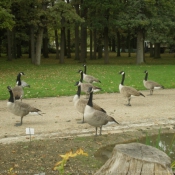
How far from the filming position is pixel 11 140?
805cm

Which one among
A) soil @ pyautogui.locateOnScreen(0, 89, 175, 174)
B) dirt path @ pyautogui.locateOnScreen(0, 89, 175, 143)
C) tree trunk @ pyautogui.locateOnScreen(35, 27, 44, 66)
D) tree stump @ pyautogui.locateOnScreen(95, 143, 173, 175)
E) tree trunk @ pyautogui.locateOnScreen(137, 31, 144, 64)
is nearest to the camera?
tree stump @ pyautogui.locateOnScreen(95, 143, 173, 175)

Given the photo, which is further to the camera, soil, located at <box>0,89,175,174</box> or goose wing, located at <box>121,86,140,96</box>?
goose wing, located at <box>121,86,140,96</box>

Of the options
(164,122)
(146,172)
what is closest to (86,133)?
(164,122)

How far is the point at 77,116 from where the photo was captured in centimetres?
1088

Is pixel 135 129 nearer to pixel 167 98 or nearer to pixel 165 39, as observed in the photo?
pixel 167 98

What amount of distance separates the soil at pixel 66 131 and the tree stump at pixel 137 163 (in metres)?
2.88

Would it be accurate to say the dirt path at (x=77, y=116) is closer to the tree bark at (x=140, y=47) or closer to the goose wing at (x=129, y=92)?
the goose wing at (x=129, y=92)

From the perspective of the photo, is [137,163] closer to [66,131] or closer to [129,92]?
[66,131]

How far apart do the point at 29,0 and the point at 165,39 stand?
48.2 ft

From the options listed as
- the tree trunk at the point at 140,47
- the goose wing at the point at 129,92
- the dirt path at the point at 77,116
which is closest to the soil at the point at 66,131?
the dirt path at the point at 77,116

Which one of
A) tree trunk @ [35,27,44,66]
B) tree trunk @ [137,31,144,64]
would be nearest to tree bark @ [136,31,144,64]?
tree trunk @ [137,31,144,64]

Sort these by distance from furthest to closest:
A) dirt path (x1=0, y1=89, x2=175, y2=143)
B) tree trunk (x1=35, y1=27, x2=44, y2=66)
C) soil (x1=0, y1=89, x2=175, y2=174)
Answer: tree trunk (x1=35, y1=27, x2=44, y2=66)
dirt path (x1=0, y1=89, x2=175, y2=143)
soil (x1=0, y1=89, x2=175, y2=174)

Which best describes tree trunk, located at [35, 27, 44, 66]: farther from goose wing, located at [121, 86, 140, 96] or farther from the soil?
goose wing, located at [121, 86, 140, 96]

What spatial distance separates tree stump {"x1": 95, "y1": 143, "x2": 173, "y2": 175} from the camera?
3189 mm
